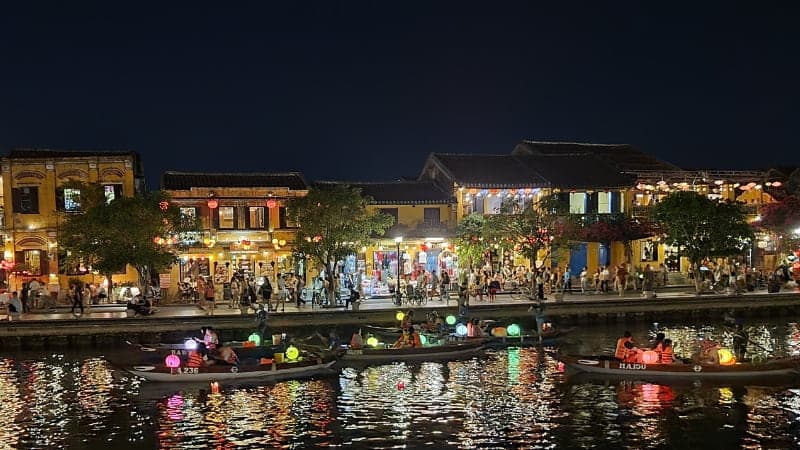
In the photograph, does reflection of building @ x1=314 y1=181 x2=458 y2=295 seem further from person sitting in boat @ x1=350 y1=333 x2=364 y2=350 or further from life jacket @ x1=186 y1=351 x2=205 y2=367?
life jacket @ x1=186 y1=351 x2=205 y2=367

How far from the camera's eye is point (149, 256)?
38.6 metres

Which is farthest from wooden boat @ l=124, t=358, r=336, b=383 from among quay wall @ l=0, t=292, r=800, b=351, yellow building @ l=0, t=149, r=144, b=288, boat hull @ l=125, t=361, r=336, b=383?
yellow building @ l=0, t=149, r=144, b=288

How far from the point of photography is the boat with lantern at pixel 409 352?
3095cm

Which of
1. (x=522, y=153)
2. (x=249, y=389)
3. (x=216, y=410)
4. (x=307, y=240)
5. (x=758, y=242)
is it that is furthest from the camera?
(x=522, y=153)

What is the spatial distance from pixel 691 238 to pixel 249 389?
28065 mm

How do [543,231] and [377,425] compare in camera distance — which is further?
[543,231]

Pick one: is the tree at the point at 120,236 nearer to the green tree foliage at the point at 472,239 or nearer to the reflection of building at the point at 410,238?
the reflection of building at the point at 410,238

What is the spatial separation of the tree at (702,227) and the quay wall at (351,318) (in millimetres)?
2639

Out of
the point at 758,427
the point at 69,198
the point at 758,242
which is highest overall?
the point at 69,198

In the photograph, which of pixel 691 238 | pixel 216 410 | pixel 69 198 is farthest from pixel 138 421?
pixel 691 238

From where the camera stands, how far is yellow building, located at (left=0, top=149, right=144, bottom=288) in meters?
43.9

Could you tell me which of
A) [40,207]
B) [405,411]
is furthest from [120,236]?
[405,411]

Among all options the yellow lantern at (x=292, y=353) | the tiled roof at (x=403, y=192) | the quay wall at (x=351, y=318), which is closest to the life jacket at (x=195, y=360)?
the yellow lantern at (x=292, y=353)

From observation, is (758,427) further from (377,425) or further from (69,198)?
(69,198)
